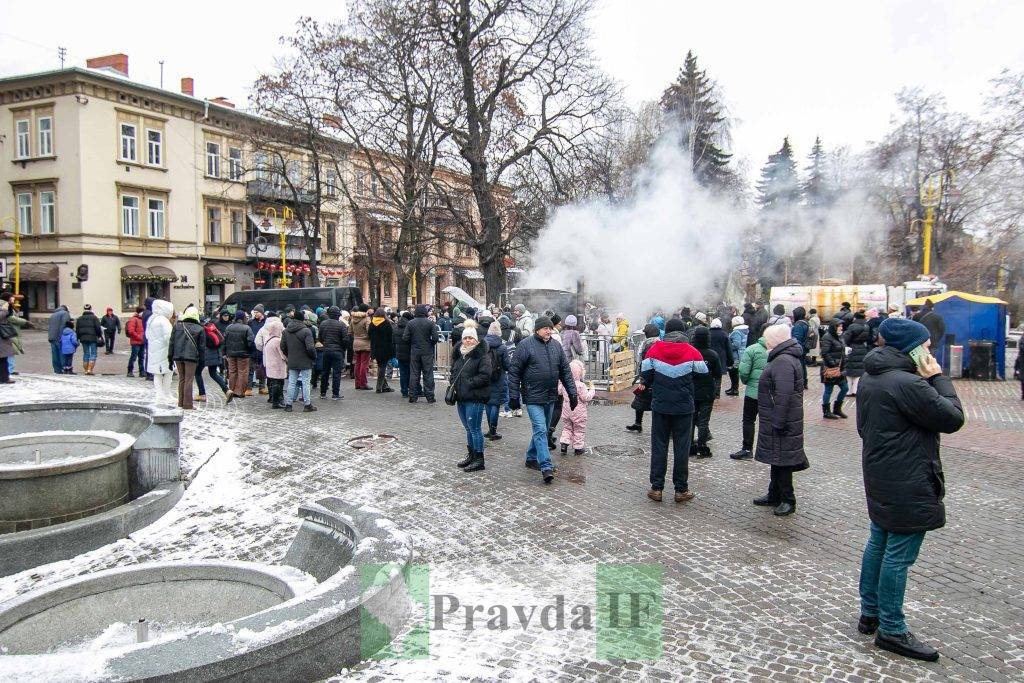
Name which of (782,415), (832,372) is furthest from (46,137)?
(782,415)

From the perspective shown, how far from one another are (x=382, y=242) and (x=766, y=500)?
19766 mm

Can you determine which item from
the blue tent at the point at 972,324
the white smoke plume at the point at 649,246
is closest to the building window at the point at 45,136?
the white smoke plume at the point at 649,246

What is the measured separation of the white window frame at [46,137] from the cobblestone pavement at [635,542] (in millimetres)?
30462

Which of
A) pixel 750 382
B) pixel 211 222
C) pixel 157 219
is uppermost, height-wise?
pixel 211 222

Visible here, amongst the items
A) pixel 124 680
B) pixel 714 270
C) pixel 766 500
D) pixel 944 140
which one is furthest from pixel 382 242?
pixel 944 140

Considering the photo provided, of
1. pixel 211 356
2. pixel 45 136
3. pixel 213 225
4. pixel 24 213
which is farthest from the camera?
pixel 213 225

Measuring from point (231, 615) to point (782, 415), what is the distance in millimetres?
4701

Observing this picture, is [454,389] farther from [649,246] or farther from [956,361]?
[649,246]

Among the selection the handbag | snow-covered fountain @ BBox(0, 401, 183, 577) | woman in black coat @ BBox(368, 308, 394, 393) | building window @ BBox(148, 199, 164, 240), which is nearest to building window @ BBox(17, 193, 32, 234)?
building window @ BBox(148, 199, 164, 240)

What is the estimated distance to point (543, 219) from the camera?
842 inches

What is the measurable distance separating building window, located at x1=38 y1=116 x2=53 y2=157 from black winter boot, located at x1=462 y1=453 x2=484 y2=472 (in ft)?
114

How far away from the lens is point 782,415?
6223 millimetres

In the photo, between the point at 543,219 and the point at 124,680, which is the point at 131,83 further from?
the point at 124,680

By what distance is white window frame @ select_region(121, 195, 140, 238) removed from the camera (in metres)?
34.3
